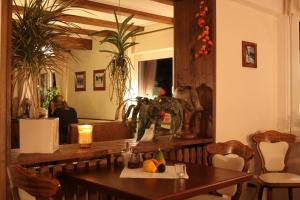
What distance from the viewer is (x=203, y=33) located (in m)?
3.17

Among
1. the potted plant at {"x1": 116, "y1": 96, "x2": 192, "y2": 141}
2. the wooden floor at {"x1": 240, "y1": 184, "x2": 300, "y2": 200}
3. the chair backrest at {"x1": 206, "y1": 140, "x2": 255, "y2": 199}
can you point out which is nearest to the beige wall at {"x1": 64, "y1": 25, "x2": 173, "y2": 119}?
the wooden floor at {"x1": 240, "y1": 184, "x2": 300, "y2": 200}

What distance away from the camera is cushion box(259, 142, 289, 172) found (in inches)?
134

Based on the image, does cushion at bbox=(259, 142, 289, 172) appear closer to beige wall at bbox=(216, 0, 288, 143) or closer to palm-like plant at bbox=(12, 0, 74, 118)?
beige wall at bbox=(216, 0, 288, 143)

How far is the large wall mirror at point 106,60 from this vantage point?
4844 millimetres

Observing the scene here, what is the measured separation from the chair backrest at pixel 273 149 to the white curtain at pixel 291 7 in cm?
150

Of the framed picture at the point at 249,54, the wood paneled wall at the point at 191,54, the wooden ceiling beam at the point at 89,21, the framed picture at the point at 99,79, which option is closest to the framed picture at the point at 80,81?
the framed picture at the point at 99,79

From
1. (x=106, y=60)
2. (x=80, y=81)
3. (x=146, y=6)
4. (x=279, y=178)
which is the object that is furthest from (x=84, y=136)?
(x=80, y=81)

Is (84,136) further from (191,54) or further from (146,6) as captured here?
(146,6)

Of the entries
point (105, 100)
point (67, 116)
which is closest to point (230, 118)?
point (67, 116)

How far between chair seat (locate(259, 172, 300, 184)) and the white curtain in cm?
196

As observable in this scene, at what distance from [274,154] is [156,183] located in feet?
6.56

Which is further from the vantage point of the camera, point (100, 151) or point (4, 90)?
point (100, 151)

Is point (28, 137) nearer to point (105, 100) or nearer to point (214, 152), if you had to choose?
point (214, 152)

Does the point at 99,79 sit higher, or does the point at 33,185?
the point at 99,79
